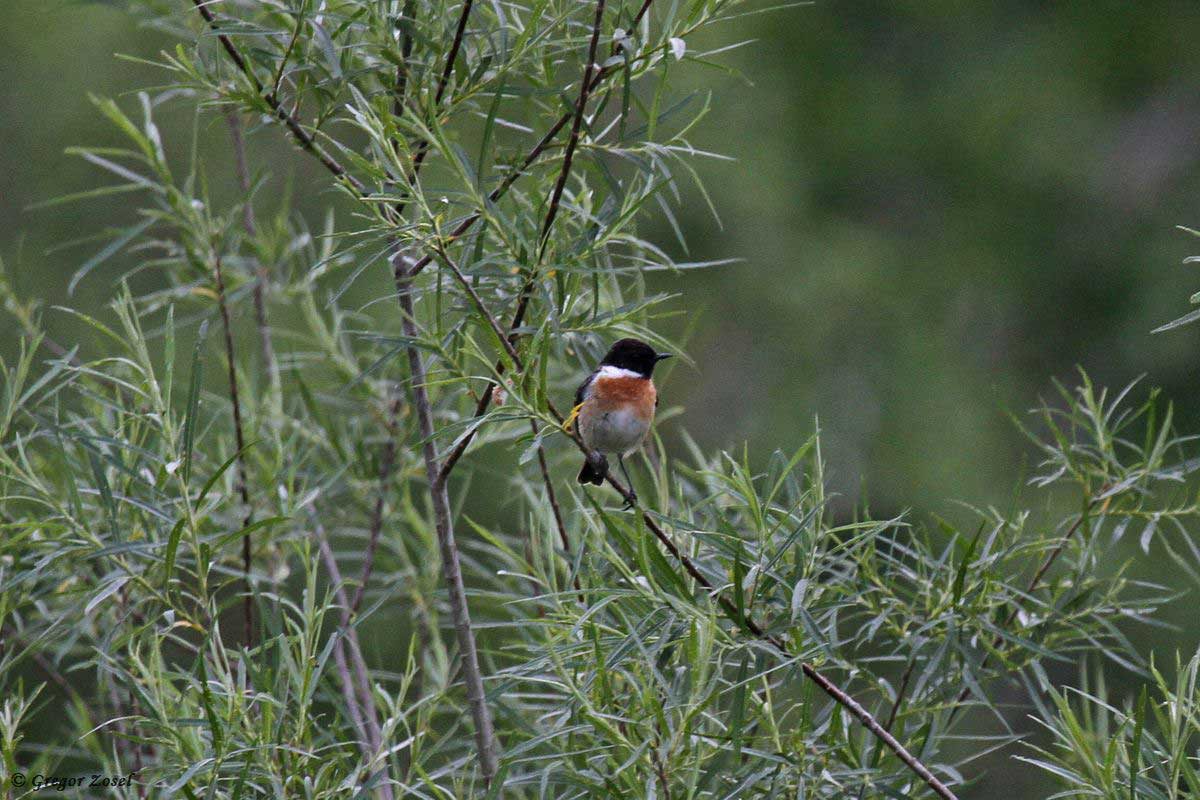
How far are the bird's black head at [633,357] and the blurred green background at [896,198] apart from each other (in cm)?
422

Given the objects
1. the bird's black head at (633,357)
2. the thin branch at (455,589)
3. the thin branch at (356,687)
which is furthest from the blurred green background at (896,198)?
the thin branch at (455,589)

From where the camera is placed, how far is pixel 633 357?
3.08 m

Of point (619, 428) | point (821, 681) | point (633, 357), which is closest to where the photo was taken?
point (821, 681)

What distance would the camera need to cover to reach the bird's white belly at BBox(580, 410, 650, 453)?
2771 millimetres

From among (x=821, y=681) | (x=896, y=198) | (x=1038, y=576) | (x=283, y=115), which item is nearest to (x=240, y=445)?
(x=283, y=115)

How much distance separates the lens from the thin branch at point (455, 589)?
5.94 feet

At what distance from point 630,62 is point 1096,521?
110 centimetres

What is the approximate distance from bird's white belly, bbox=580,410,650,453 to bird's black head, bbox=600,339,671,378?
0.87 ft

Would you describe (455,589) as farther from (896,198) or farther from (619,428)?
(896,198)

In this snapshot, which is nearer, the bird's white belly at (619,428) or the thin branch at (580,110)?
the thin branch at (580,110)

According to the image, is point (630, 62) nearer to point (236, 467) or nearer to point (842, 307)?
point (236, 467)

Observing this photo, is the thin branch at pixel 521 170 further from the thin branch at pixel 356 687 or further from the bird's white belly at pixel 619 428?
the bird's white belly at pixel 619 428

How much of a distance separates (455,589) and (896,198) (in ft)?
22.9

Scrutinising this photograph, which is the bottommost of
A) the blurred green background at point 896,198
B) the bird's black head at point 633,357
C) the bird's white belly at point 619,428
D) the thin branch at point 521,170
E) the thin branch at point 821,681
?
the blurred green background at point 896,198
